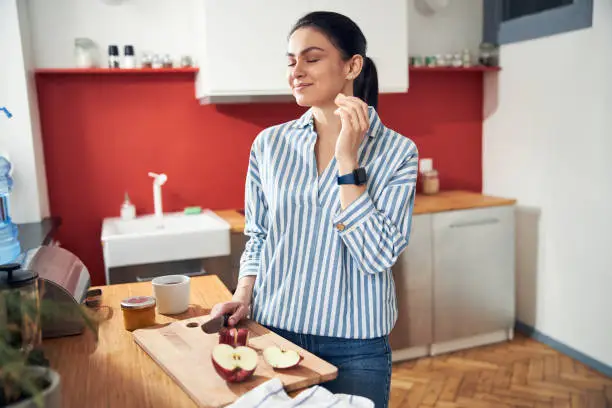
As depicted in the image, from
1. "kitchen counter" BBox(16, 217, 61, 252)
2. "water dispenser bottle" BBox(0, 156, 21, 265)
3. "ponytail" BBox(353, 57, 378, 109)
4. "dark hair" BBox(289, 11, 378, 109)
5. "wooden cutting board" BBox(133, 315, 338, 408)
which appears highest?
"dark hair" BBox(289, 11, 378, 109)

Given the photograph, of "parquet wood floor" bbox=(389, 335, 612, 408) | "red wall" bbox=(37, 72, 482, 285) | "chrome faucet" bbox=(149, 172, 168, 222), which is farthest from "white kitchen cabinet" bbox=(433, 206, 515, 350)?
"chrome faucet" bbox=(149, 172, 168, 222)

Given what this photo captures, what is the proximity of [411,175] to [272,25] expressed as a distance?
5.63 ft

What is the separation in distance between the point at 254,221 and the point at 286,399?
60 centimetres

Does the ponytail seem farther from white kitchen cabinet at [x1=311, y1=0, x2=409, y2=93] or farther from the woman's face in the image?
white kitchen cabinet at [x1=311, y1=0, x2=409, y2=93]

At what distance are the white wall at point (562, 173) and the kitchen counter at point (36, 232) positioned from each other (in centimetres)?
260

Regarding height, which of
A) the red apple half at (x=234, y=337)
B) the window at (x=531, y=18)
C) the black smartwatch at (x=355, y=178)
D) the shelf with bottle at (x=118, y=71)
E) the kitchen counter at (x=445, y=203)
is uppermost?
the window at (x=531, y=18)

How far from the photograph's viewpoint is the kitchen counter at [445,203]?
312cm

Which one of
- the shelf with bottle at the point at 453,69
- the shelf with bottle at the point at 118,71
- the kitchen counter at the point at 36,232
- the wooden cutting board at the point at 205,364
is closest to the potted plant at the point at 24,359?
the wooden cutting board at the point at 205,364

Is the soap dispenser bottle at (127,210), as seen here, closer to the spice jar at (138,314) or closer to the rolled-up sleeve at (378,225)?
the spice jar at (138,314)

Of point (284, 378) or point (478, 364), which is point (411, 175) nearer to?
point (284, 378)

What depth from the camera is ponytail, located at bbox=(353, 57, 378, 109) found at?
5.15 ft

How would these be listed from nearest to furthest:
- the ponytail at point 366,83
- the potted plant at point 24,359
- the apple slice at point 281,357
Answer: the potted plant at point 24,359 < the apple slice at point 281,357 < the ponytail at point 366,83

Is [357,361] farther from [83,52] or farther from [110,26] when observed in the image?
[110,26]

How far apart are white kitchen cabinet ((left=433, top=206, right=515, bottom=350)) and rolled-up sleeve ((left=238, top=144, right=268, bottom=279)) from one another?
1.80 meters
